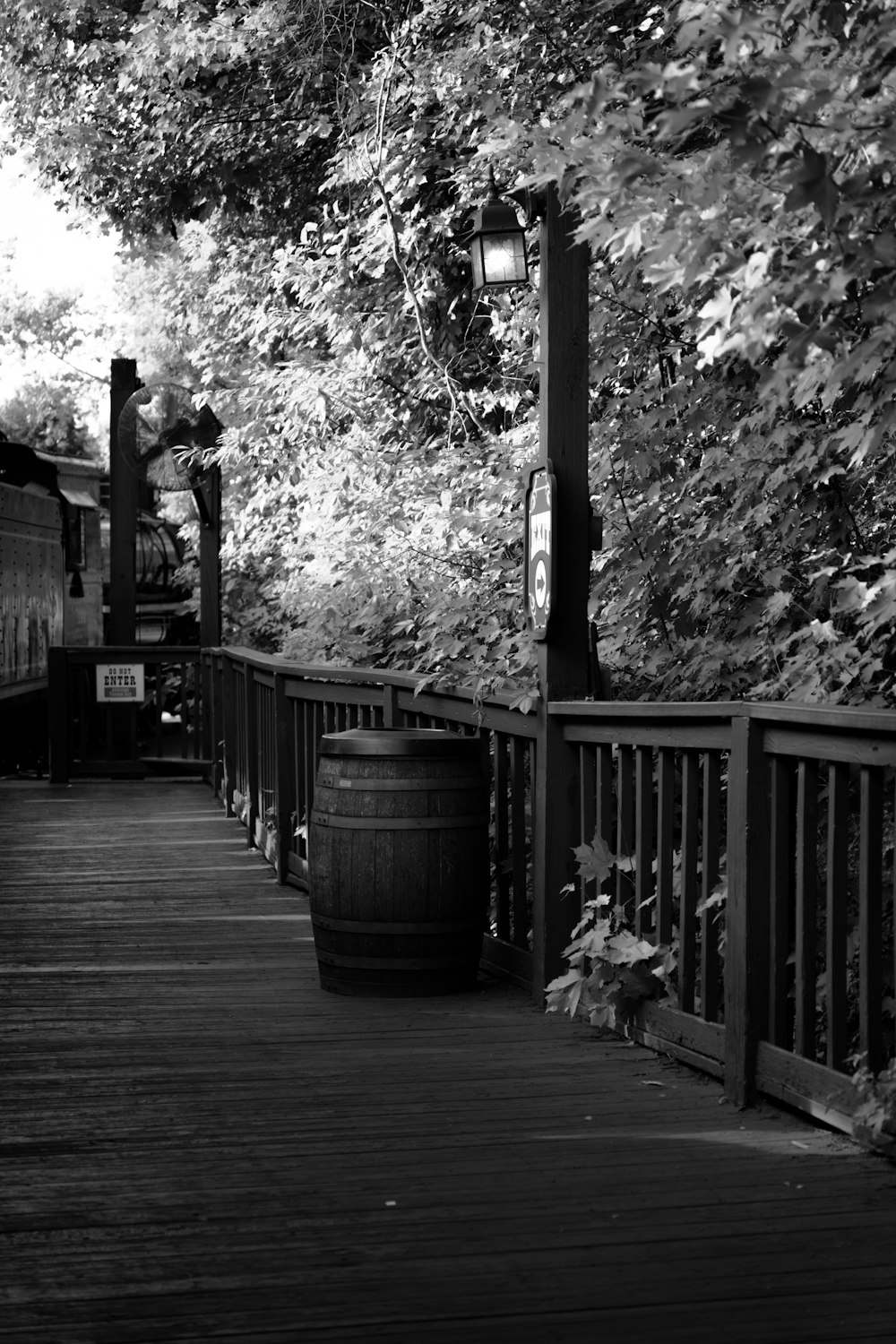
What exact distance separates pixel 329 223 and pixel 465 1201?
11.7 m

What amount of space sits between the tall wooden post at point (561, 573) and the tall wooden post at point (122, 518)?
9300 mm

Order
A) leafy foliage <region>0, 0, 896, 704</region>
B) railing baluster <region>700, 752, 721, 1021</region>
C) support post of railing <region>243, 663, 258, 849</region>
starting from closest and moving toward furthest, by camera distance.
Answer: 1. leafy foliage <region>0, 0, 896, 704</region>
2. railing baluster <region>700, 752, 721, 1021</region>
3. support post of railing <region>243, 663, 258, 849</region>

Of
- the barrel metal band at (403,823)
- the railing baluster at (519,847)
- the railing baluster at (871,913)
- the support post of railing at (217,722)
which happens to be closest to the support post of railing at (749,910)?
the railing baluster at (871,913)

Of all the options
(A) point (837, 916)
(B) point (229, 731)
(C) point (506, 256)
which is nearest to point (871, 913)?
(A) point (837, 916)

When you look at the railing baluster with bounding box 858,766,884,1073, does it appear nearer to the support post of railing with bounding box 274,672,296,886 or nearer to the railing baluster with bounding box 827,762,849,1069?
the railing baluster with bounding box 827,762,849,1069

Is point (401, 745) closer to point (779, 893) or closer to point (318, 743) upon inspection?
point (318, 743)

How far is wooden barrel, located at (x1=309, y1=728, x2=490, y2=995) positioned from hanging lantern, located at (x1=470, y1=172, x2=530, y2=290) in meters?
1.79

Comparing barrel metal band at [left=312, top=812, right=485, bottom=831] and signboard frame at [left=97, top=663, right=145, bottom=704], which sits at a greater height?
signboard frame at [left=97, top=663, right=145, bottom=704]

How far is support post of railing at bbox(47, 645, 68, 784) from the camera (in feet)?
47.6

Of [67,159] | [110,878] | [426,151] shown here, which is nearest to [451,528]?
[110,878]

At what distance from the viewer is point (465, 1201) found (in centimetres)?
363

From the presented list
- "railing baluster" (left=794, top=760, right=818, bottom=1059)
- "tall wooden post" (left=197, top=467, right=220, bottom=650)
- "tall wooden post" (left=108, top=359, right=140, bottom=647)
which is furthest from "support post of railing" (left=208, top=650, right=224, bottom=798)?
"railing baluster" (left=794, top=760, right=818, bottom=1059)

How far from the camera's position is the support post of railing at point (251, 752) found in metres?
10.2

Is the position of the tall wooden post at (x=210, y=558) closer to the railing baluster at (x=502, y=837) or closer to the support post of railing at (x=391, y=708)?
the support post of railing at (x=391, y=708)
